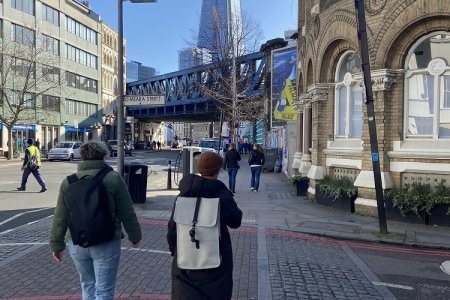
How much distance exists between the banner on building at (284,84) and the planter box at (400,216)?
34.4 feet

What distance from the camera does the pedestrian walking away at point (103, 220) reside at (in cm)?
364

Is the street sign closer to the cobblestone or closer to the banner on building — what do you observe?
the cobblestone

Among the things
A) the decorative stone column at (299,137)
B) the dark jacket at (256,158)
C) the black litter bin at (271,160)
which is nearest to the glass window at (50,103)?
the black litter bin at (271,160)

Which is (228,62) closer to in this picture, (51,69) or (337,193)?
(51,69)

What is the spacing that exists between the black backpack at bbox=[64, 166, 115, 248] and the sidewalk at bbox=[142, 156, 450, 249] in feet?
19.4

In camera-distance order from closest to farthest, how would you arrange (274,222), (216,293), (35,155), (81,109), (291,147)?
1. (216,293)
2. (274,222)
3. (35,155)
4. (291,147)
5. (81,109)

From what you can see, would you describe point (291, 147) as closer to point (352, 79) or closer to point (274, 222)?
point (352, 79)

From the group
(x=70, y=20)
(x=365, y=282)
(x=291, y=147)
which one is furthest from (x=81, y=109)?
(x=365, y=282)

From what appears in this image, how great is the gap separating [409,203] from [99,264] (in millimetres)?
7681

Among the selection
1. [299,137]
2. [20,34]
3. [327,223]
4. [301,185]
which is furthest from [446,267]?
[20,34]

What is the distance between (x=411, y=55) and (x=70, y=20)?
169 ft

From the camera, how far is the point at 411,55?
1044 cm

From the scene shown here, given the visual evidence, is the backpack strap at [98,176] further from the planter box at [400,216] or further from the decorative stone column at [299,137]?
the decorative stone column at [299,137]

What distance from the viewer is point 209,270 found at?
3.32 meters
